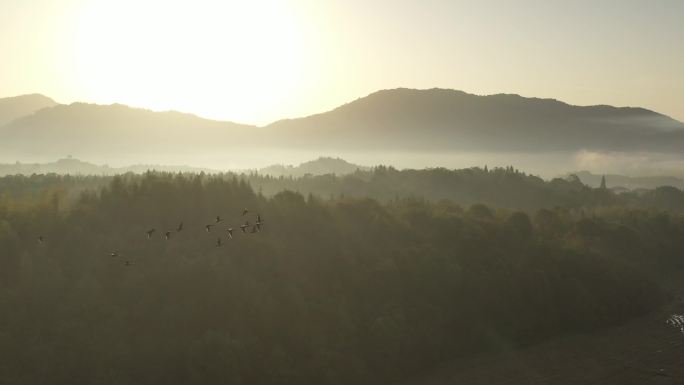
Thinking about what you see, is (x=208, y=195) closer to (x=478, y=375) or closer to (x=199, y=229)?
(x=199, y=229)

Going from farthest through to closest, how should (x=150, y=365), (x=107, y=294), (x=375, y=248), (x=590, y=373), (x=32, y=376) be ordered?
(x=375, y=248) → (x=590, y=373) → (x=107, y=294) → (x=150, y=365) → (x=32, y=376)

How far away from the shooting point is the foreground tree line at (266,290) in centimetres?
9600

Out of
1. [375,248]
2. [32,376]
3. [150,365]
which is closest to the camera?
[32,376]

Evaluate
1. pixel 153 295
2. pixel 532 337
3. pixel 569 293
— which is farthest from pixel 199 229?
pixel 569 293

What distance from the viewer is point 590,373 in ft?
375

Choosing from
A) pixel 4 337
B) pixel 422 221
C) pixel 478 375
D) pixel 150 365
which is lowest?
pixel 478 375

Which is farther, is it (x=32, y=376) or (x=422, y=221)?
(x=422, y=221)

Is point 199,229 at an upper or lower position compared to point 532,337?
upper

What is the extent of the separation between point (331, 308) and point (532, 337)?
50218mm

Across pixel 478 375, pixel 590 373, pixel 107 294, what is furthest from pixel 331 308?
pixel 590 373

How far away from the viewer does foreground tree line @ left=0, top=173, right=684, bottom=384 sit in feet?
315

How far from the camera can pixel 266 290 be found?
119m

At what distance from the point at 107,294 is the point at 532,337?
92465mm

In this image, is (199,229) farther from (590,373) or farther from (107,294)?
(590,373)
